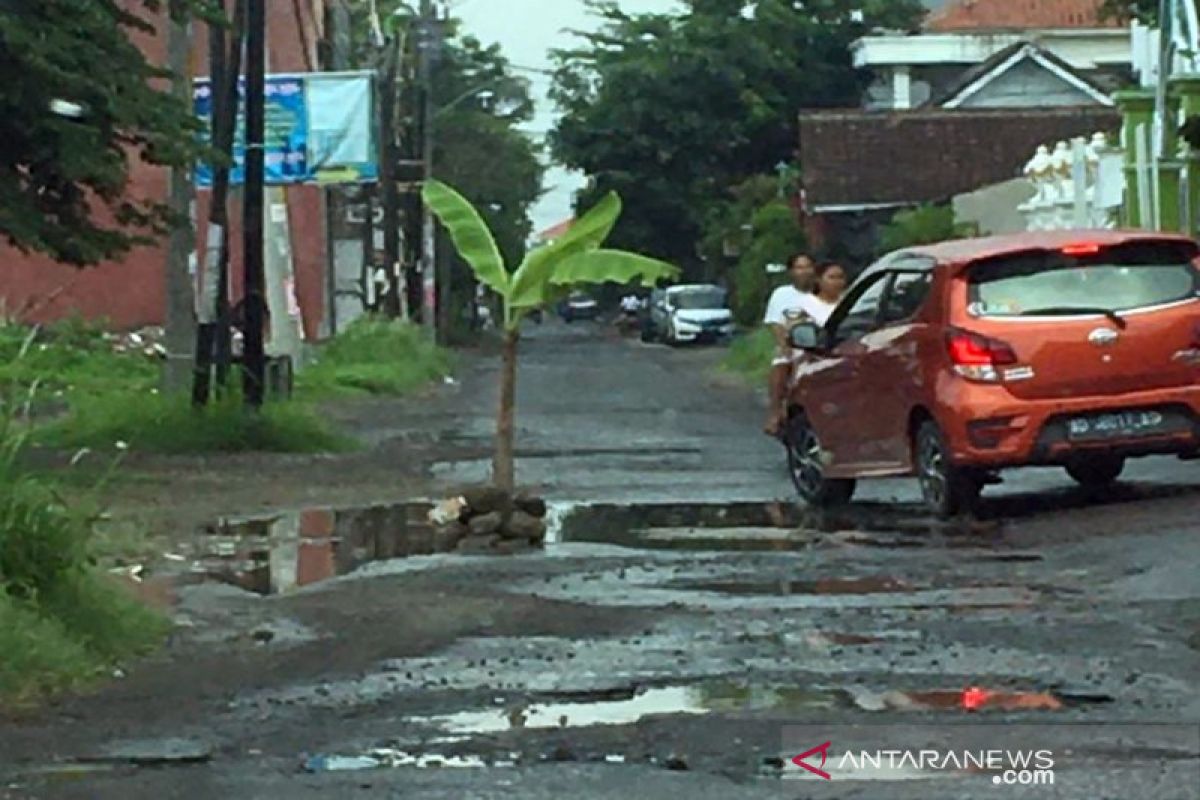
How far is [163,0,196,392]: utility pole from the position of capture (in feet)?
80.6

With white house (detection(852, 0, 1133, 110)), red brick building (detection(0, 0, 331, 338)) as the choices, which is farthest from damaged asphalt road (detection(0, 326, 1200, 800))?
white house (detection(852, 0, 1133, 110))

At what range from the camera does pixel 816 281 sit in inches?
877

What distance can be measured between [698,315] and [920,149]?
1357cm

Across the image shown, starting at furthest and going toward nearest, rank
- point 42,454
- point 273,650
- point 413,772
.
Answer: point 42,454 → point 273,650 → point 413,772

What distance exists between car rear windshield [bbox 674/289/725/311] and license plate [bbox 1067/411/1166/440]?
55224mm

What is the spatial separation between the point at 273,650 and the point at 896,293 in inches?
261

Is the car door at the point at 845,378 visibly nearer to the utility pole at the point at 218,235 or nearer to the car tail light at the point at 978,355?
the car tail light at the point at 978,355

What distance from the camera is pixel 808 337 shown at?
56.8 ft

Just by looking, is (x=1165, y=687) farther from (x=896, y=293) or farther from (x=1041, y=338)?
(x=896, y=293)

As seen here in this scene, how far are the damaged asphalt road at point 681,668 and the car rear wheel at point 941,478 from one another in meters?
0.29

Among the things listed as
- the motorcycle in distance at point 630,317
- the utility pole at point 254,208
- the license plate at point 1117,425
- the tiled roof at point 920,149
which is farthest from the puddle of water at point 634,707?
the motorcycle in distance at point 630,317

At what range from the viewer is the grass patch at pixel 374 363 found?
38.0 meters

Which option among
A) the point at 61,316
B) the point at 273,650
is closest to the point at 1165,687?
the point at 273,650

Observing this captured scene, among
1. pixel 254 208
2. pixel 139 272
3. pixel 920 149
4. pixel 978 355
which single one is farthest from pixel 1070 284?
pixel 920 149
